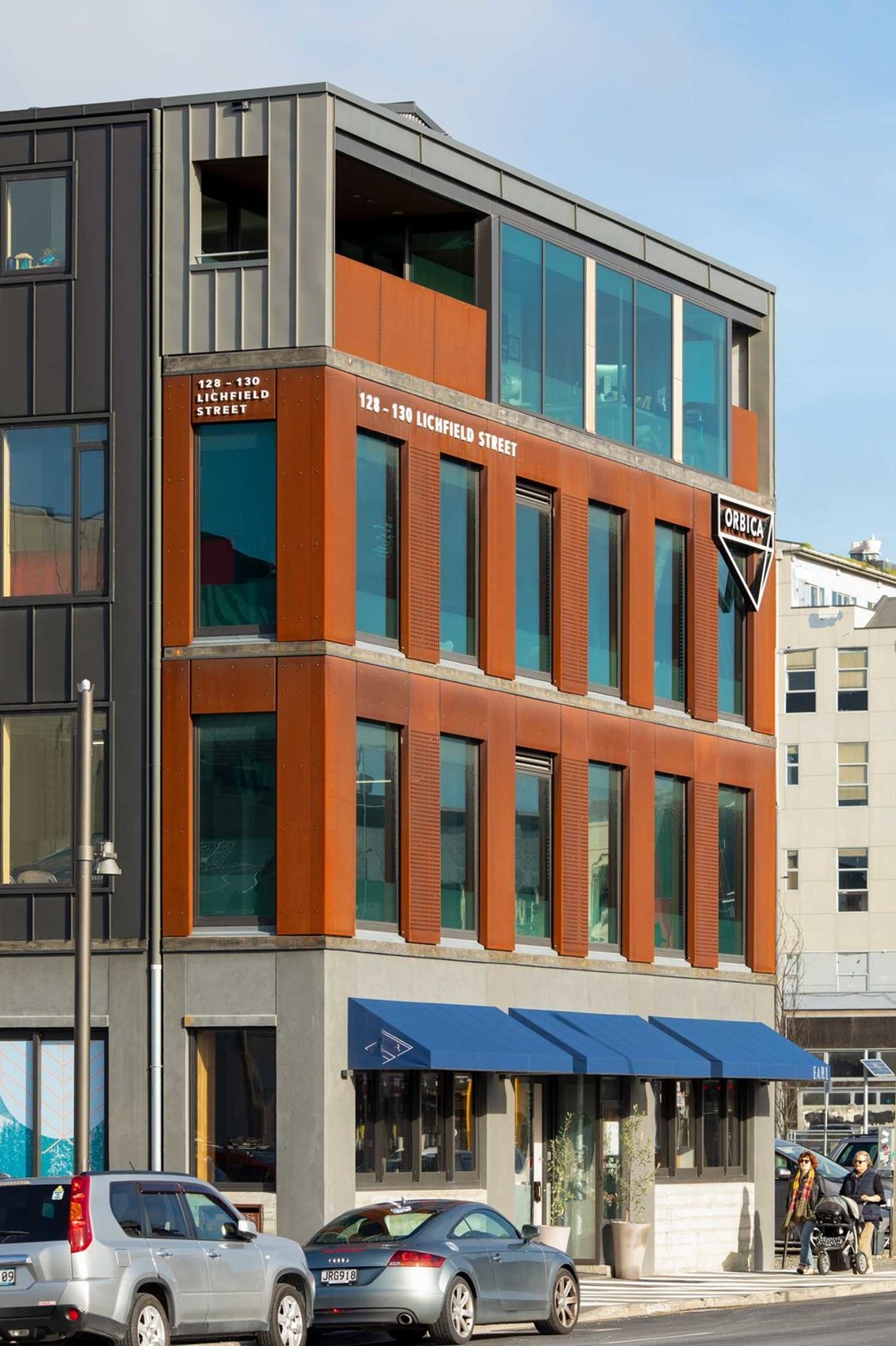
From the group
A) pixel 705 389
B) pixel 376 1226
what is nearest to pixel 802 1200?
pixel 705 389

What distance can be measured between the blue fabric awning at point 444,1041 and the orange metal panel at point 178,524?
18.0 feet

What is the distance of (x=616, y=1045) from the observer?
37.7 meters

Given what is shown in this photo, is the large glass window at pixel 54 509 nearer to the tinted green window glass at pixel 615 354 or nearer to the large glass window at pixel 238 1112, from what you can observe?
the large glass window at pixel 238 1112

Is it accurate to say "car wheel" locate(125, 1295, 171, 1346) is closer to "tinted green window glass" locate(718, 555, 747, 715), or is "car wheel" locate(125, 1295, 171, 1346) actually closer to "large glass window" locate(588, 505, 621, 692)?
"large glass window" locate(588, 505, 621, 692)

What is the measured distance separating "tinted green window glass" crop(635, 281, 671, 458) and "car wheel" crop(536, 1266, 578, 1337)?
1602 centimetres

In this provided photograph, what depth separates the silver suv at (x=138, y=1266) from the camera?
21.6 metres

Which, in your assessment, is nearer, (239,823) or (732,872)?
(239,823)

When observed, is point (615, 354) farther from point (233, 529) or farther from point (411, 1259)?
point (411, 1259)

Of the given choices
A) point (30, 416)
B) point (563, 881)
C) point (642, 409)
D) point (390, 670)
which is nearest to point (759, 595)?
point (642, 409)

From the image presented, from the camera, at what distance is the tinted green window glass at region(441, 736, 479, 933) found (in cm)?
3572

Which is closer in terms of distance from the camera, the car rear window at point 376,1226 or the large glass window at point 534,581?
the car rear window at point 376,1226

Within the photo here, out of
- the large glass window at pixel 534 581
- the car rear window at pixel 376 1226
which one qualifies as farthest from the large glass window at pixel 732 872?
the car rear window at pixel 376 1226

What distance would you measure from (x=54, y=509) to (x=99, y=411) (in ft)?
4.79

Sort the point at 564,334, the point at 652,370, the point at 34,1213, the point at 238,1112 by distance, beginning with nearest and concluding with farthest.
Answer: the point at 34,1213, the point at 238,1112, the point at 564,334, the point at 652,370
